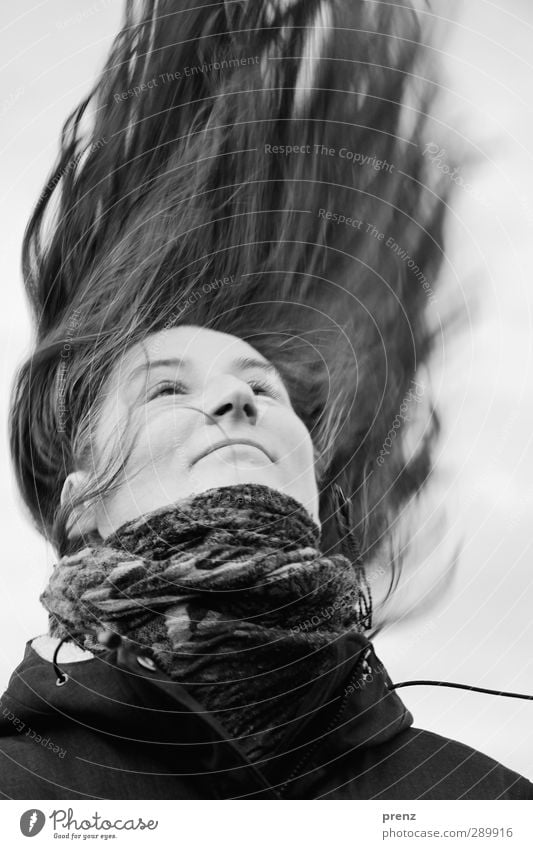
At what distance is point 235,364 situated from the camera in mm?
937

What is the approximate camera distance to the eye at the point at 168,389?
91 centimetres

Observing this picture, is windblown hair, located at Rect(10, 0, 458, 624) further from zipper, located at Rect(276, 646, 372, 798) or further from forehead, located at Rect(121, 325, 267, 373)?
zipper, located at Rect(276, 646, 372, 798)

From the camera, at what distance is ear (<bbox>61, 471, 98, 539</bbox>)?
2.90 feet

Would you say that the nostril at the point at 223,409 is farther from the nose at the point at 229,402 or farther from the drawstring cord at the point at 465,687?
the drawstring cord at the point at 465,687

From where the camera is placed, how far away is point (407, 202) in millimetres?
1049

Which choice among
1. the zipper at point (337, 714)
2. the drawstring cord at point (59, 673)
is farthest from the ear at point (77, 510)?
the zipper at point (337, 714)

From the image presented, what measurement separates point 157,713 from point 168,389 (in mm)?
308

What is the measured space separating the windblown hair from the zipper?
0.46 ft

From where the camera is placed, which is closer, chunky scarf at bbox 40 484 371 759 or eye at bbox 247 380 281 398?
chunky scarf at bbox 40 484 371 759

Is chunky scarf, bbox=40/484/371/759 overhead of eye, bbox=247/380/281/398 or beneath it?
beneath

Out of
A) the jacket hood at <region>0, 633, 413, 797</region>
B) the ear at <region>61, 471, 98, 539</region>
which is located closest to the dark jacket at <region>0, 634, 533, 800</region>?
Result: the jacket hood at <region>0, 633, 413, 797</region>

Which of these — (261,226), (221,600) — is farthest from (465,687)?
(261,226)

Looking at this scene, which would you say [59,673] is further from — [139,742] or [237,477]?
[237,477]

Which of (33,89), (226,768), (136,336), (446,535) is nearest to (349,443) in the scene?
(446,535)
